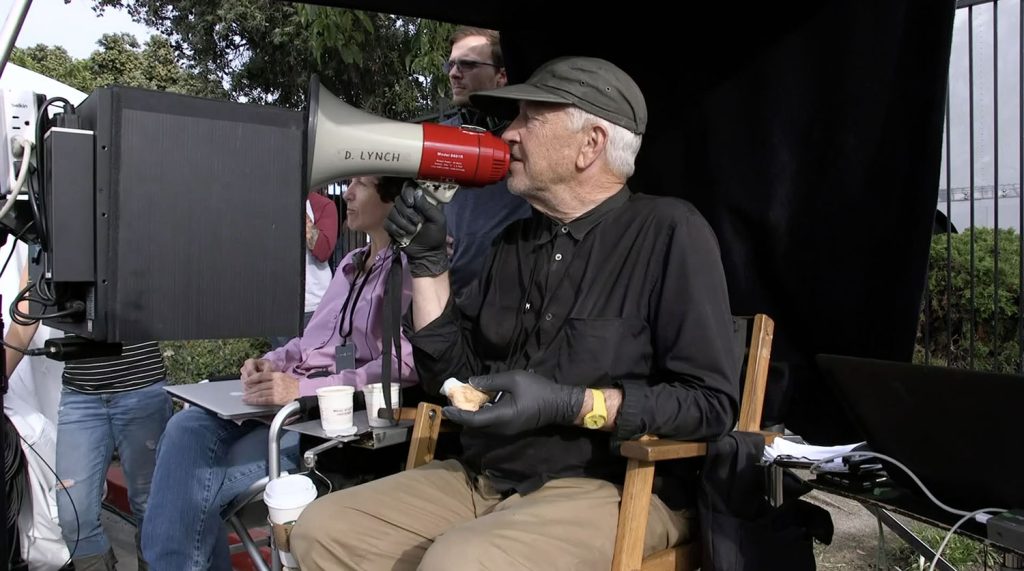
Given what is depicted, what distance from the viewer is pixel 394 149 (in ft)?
6.02

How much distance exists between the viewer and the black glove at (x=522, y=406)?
1.67 metres

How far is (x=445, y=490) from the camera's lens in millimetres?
2016

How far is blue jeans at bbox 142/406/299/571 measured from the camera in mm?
2410

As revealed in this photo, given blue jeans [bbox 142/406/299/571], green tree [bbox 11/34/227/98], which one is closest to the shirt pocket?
blue jeans [bbox 142/406/299/571]

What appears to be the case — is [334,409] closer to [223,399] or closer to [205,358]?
[223,399]

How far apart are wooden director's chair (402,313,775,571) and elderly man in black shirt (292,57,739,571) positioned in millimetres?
43

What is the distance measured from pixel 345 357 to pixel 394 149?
3.11ft

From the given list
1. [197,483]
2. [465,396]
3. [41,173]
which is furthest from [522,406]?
[197,483]

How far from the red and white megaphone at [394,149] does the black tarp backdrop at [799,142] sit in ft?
1.64

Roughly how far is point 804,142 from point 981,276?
2.01m

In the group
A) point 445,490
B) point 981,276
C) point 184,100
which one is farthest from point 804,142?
point 981,276

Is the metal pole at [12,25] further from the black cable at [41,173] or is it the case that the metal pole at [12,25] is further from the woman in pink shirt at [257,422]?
the woman in pink shirt at [257,422]

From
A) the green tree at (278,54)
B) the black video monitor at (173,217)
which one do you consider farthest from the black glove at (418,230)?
the green tree at (278,54)

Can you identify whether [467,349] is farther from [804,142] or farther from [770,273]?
[804,142]
